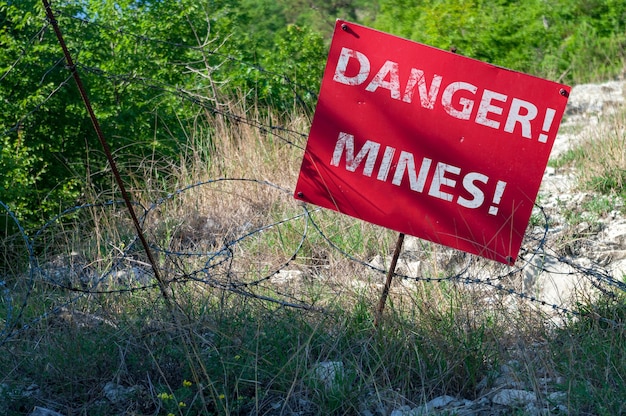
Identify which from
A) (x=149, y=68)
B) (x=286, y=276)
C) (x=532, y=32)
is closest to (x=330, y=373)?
(x=286, y=276)

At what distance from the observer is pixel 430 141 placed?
144 inches

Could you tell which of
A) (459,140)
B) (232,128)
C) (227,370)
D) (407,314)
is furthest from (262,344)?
(232,128)

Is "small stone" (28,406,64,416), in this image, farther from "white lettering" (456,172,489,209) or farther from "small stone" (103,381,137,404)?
"white lettering" (456,172,489,209)

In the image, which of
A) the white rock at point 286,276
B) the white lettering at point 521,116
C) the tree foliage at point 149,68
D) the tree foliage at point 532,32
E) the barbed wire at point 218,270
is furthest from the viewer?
the tree foliage at point 532,32

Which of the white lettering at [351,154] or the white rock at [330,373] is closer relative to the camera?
the white rock at [330,373]

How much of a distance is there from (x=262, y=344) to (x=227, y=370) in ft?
0.75

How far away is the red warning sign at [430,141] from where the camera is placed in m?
3.61

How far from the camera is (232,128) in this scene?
7496 millimetres

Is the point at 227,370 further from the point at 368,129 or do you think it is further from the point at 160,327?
the point at 368,129

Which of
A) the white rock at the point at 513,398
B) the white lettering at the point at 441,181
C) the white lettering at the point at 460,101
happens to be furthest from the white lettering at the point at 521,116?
the white rock at the point at 513,398

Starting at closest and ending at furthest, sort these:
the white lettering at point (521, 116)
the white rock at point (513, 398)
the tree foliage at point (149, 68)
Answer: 1. the white rock at point (513, 398)
2. the white lettering at point (521, 116)
3. the tree foliage at point (149, 68)

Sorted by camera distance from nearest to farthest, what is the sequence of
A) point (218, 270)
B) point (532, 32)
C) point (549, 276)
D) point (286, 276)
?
point (218, 270)
point (549, 276)
point (286, 276)
point (532, 32)

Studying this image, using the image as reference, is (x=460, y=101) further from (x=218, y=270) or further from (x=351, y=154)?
(x=218, y=270)

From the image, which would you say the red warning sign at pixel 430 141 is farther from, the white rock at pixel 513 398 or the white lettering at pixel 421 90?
the white rock at pixel 513 398
